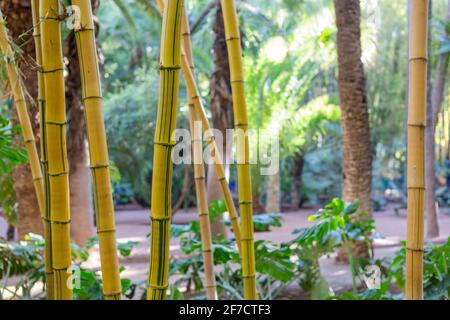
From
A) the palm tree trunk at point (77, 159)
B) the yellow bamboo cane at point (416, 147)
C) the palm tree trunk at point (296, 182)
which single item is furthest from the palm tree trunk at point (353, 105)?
the palm tree trunk at point (296, 182)

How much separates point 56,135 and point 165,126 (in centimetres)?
32

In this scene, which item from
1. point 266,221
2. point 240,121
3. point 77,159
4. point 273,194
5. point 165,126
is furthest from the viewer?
point 273,194

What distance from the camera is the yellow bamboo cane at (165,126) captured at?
128 cm

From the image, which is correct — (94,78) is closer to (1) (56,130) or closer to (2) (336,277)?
(1) (56,130)

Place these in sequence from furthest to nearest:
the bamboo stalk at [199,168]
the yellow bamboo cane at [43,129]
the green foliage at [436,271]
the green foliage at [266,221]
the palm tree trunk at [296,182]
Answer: the palm tree trunk at [296,182], the green foliage at [266,221], the green foliage at [436,271], the bamboo stalk at [199,168], the yellow bamboo cane at [43,129]

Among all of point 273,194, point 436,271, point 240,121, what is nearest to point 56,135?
point 240,121

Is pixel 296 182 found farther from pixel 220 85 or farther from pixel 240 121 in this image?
pixel 240 121

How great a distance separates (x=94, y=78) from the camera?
1361 mm

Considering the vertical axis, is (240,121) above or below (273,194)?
above

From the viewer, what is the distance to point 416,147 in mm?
1547

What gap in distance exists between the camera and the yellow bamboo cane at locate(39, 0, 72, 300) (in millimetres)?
1425

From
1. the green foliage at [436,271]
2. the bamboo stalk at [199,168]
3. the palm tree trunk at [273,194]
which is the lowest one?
the palm tree trunk at [273,194]

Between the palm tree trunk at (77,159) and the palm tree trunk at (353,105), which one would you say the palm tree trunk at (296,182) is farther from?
the palm tree trunk at (77,159)

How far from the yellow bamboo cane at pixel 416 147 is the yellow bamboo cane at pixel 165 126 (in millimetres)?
611
